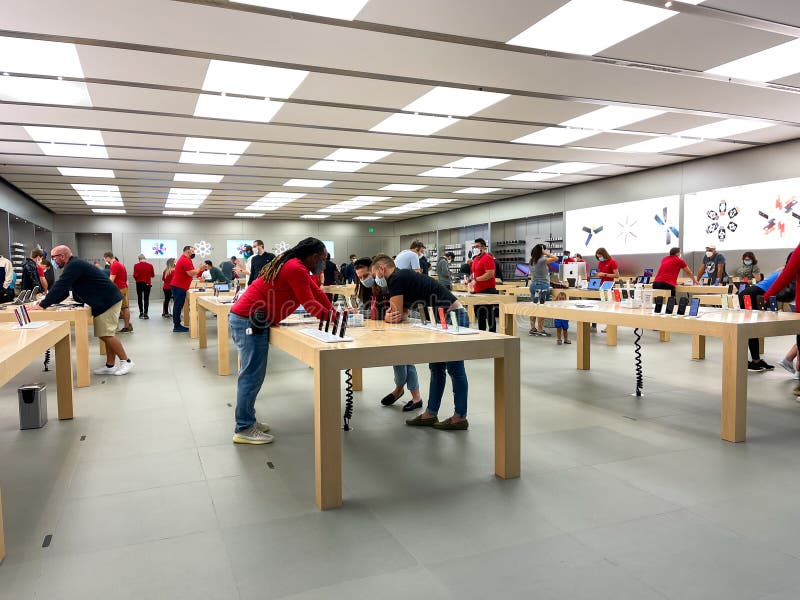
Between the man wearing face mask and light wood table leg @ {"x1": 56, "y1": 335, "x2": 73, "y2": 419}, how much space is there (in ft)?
36.0

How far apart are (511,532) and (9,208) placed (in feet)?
48.2

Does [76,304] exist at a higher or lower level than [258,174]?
lower

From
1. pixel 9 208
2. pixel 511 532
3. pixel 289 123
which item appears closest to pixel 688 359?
pixel 511 532

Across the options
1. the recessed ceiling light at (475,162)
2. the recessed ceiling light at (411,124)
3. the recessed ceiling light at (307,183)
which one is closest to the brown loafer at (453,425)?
the recessed ceiling light at (411,124)

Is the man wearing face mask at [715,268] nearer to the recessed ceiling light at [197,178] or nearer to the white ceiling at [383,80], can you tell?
the white ceiling at [383,80]

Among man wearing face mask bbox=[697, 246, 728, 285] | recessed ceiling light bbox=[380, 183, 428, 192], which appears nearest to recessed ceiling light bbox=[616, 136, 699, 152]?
man wearing face mask bbox=[697, 246, 728, 285]

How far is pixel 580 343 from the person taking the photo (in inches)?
243

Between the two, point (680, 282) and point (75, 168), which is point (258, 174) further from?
point (680, 282)

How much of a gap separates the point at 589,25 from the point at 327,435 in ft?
14.3

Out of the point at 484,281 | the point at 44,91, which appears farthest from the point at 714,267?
the point at 44,91

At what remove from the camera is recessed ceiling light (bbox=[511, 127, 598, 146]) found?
28.9 feet

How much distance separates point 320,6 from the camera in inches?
175

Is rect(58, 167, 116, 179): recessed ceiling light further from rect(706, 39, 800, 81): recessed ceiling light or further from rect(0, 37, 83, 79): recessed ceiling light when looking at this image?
rect(706, 39, 800, 81): recessed ceiling light

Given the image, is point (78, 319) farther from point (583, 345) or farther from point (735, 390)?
point (735, 390)
